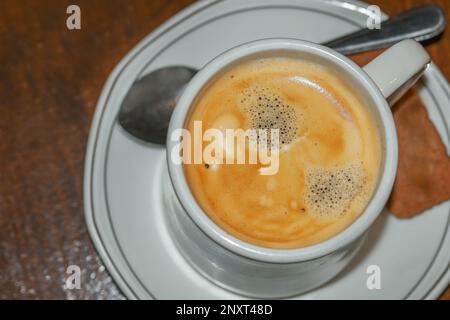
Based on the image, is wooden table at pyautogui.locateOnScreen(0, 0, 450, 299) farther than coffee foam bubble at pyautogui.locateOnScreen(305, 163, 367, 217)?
Yes

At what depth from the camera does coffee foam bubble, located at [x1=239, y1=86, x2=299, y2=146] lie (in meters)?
0.79

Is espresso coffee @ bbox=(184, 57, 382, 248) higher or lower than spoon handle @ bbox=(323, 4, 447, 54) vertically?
lower

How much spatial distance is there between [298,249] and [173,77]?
378 mm

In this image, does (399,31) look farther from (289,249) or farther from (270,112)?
(289,249)

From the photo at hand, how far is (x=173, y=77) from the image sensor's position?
0.96 metres

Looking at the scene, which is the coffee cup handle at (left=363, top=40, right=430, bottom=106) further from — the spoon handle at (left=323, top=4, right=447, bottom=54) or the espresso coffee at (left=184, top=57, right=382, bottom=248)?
the spoon handle at (left=323, top=4, right=447, bottom=54)

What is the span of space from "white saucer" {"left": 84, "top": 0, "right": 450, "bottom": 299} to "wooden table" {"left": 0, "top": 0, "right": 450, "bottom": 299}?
0.08 m

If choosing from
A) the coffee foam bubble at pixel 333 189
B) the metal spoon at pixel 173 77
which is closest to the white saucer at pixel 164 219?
the metal spoon at pixel 173 77

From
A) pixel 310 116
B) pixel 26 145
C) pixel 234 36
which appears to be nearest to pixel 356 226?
pixel 310 116

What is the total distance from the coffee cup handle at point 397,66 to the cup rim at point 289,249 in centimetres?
2

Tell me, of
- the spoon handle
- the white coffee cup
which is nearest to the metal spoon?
the spoon handle

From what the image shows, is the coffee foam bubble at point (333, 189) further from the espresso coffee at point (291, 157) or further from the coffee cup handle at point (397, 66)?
the coffee cup handle at point (397, 66)

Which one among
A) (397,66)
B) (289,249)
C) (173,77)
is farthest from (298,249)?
(173,77)

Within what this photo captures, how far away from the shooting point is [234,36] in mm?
970
